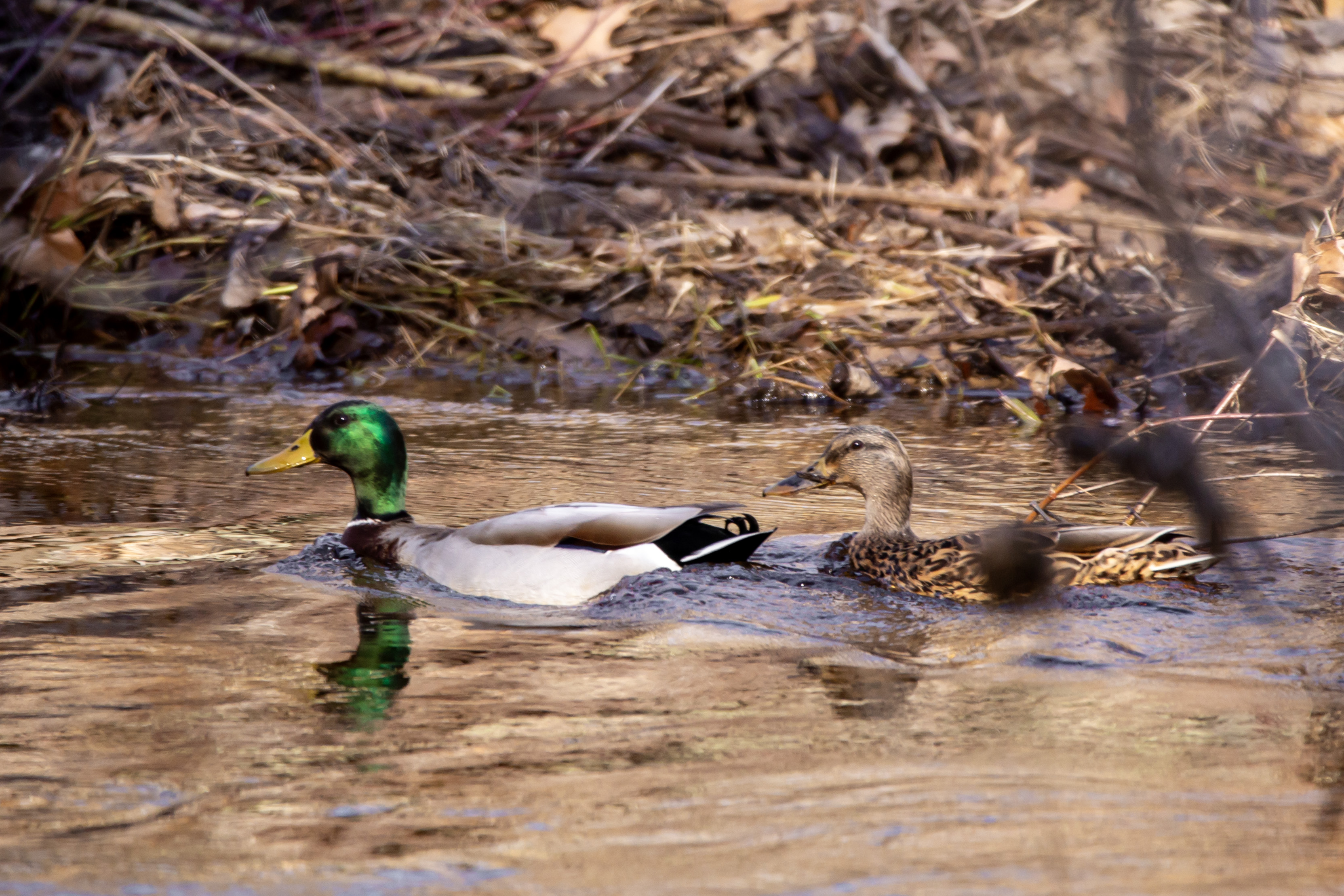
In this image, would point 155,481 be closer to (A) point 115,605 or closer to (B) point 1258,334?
(A) point 115,605

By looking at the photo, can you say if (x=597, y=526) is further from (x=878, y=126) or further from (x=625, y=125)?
(x=878, y=126)

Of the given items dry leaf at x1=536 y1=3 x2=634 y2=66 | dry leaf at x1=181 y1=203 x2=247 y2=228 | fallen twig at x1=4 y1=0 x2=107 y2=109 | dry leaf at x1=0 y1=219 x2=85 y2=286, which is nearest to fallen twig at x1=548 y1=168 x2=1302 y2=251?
dry leaf at x1=536 y1=3 x2=634 y2=66

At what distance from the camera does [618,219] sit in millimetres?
9164

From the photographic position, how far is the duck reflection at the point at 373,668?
3332 mm

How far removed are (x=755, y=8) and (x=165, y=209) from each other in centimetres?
425

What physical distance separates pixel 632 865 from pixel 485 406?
5048 mm

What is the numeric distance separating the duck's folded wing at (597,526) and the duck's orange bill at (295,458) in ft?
3.62

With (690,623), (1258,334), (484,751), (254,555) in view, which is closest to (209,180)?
(254,555)

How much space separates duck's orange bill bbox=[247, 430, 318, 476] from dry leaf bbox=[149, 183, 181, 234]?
404 centimetres

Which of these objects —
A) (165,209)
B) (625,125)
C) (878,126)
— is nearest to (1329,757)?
(878,126)

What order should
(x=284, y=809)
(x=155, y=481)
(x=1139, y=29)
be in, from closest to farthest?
(x=1139, y=29), (x=284, y=809), (x=155, y=481)

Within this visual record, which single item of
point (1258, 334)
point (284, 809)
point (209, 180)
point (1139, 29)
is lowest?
point (284, 809)

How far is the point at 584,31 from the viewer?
35.2 feet

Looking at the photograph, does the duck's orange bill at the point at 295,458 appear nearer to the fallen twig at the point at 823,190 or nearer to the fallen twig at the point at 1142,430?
the fallen twig at the point at 1142,430
